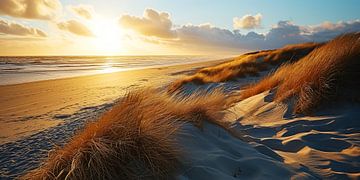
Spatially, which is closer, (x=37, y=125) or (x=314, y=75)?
(x=314, y=75)

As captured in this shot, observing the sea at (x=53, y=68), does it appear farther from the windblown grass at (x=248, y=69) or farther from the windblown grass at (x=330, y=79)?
the windblown grass at (x=330, y=79)

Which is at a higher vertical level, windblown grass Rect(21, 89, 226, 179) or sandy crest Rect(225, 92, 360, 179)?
windblown grass Rect(21, 89, 226, 179)

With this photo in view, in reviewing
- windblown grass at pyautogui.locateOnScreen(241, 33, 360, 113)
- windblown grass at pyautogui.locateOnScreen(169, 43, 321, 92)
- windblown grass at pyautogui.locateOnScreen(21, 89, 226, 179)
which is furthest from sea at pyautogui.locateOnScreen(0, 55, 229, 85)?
windblown grass at pyautogui.locateOnScreen(241, 33, 360, 113)

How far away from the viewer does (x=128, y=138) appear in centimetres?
252

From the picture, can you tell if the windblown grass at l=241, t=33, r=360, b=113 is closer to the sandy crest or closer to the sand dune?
the sand dune

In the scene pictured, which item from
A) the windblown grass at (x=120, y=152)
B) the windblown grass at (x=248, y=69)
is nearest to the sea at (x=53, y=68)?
the windblown grass at (x=248, y=69)

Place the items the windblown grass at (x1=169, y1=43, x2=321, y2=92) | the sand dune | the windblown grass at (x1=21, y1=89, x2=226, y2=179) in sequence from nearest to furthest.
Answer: the windblown grass at (x1=21, y1=89, x2=226, y2=179) < the sand dune < the windblown grass at (x1=169, y1=43, x2=321, y2=92)

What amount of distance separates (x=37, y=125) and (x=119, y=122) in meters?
4.80

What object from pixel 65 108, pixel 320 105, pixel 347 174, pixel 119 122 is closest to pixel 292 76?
pixel 320 105

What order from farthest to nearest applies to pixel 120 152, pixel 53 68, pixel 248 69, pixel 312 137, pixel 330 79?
pixel 53 68 → pixel 248 69 → pixel 330 79 → pixel 312 137 → pixel 120 152

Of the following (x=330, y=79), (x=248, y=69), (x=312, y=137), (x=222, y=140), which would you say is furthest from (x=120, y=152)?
(x=248, y=69)

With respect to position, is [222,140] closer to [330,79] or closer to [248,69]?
A: [330,79]

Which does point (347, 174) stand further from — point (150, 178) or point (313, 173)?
point (150, 178)

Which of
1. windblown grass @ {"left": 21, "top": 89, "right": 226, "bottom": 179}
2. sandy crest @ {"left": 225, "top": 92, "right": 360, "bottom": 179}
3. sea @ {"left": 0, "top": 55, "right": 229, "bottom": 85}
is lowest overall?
sea @ {"left": 0, "top": 55, "right": 229, "bottom": 85}
